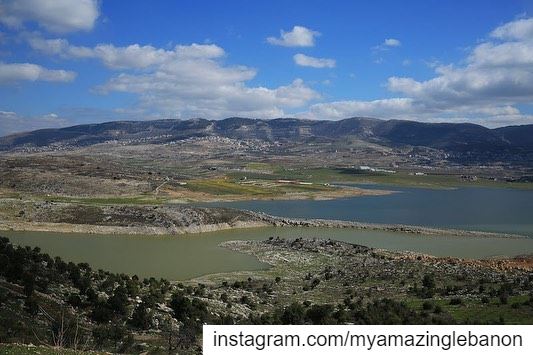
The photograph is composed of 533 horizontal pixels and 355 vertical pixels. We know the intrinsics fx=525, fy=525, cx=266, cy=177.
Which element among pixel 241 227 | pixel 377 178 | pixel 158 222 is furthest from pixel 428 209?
pixel 377 178

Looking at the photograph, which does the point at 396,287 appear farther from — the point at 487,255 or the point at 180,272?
the point at 487,255

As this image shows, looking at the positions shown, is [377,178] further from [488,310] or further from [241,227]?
[488,310]

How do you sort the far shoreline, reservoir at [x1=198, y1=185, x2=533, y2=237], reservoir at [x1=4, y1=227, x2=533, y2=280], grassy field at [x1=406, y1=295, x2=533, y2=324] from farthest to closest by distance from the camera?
1. reservoir at [x1=198, y1=185, x2=533, y2=237]
2. the far shoreline
3. reservoir at [x1=4, y1=227, x2=533, y2=280]
4. grassy field at [x1=406, y1=295, x2=533, y2=324]

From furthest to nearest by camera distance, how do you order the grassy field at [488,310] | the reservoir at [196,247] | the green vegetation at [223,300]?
the reservoir at [196,247] < the grassy field at [488,310] < the green vegetation at [223,300]
